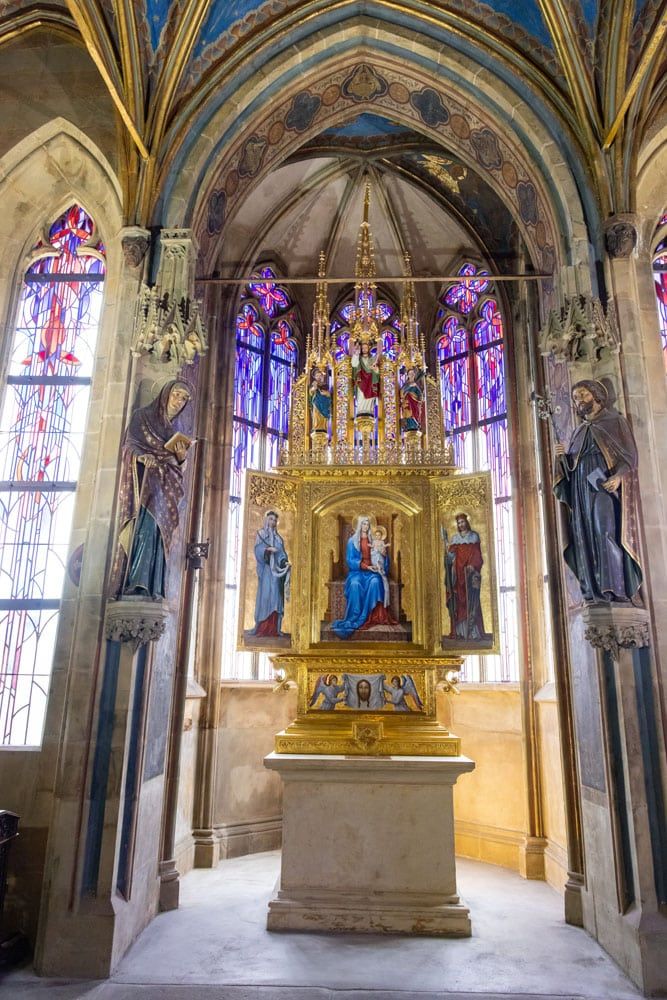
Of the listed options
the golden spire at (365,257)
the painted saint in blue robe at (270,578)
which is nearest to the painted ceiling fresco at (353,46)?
the golden spire at (365,257)

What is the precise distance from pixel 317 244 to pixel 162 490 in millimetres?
8218

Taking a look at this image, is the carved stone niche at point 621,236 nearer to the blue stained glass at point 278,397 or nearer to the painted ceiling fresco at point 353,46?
the painted ceiling fresco at point 353,46

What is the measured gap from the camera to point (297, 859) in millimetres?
6871

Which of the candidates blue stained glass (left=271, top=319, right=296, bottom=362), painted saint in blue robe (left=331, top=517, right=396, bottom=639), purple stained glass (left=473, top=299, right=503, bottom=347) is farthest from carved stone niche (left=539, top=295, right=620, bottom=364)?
blue stained glass (left=271, top=319, right=296, bottom=362)

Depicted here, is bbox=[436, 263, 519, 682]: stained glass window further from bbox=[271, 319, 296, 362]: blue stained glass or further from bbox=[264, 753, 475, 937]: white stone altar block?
bbox=[264, 753, 475, 937]: white stone altar block

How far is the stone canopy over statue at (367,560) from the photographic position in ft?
25.2

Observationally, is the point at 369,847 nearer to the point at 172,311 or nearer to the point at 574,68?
the point at 172,311

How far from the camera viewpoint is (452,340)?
13.0 m

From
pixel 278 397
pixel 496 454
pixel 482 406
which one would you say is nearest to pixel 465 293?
pixel 482 406

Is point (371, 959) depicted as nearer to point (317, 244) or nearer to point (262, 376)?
point (262, 376)

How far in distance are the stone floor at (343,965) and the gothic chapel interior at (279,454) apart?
294mm

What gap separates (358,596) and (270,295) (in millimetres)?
7220

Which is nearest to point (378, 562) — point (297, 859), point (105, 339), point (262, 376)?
point (297, 859)

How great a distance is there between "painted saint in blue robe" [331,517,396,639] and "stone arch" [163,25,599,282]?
13.5 ft
